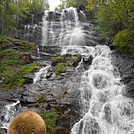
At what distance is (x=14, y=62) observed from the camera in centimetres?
1285

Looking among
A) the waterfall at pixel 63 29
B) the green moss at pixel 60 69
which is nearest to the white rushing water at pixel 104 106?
the green moss at pixel 60 69

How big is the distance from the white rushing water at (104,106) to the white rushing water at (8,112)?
2925mm

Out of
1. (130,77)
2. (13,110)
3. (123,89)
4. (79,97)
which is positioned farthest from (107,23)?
(13,110)

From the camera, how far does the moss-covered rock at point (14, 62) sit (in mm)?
9945

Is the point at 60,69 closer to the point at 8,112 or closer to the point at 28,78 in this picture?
the point at 28,78

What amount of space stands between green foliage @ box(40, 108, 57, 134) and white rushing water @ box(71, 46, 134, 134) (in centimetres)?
85

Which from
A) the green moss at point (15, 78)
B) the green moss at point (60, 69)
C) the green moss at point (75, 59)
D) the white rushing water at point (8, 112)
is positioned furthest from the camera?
the green moss at point (75, 59)

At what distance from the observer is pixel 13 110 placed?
22.8 ft

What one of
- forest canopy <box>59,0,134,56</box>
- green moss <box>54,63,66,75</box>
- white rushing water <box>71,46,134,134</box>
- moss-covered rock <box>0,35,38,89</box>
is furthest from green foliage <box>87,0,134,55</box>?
moss-covered rock <box>0,35,38,89</box>

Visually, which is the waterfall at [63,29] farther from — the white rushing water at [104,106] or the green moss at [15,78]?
the white rushing water at [104,106]

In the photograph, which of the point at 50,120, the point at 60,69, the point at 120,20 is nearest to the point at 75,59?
the point at 60,69

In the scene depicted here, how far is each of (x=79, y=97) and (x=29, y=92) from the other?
9.49 feet

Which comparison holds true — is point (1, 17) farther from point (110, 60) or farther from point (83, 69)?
point (110, 60)

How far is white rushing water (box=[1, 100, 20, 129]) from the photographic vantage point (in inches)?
247
